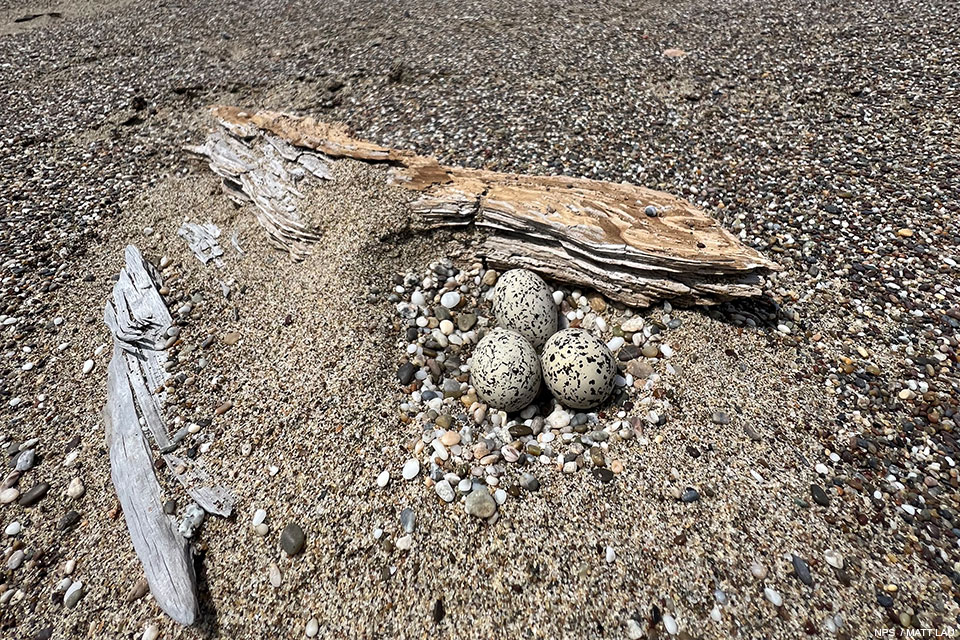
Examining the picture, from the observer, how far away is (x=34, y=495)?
277cm

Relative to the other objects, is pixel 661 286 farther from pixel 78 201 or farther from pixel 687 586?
pixel 78 201

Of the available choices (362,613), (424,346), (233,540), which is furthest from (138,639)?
(424,346)

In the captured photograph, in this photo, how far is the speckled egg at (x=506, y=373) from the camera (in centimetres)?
271

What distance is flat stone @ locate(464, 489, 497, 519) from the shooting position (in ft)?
7.93

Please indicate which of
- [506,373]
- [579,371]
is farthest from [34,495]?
[579,371]

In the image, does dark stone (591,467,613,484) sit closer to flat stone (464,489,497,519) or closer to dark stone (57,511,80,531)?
flat stone (464,489,497,519)

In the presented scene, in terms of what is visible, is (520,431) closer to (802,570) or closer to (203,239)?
(802,570)

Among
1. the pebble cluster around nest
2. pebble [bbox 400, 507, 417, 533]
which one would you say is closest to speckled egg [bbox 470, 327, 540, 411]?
the pebble cluster around nest

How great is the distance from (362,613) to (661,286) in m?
2.36

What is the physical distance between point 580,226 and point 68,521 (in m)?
3.28

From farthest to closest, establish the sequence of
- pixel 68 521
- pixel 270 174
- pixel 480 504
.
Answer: pixel 270 174 → pixel 68 521 → pixel 480 504

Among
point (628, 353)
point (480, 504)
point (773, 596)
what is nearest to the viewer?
point (773, 596)

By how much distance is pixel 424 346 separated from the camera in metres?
3.14

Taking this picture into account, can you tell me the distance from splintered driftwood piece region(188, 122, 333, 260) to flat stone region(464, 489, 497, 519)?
2.11 metres
